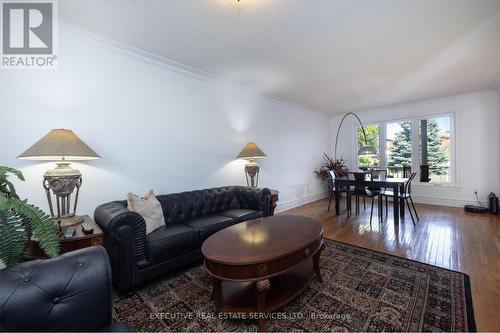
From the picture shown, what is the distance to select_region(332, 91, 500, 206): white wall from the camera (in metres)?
4.51

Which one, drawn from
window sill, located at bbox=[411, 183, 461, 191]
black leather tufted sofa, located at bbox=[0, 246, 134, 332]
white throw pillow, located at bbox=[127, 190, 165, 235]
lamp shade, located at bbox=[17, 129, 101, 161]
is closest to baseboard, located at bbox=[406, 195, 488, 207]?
window sill, located at bbox=[411, 183, 461, 191]

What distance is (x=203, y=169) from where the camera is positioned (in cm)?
351

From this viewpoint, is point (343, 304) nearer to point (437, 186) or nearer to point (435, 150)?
point (437, 186)

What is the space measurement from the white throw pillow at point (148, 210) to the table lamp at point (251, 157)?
1.69 m

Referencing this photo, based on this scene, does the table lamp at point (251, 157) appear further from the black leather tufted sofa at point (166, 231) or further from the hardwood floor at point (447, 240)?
the hardwood floor at point (447, 240)

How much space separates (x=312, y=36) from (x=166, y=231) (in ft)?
9.03

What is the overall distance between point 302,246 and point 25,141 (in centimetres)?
281

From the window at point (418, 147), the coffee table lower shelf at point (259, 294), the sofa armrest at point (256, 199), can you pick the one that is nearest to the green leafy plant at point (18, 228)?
the coffee table lower shelf at point (259, 294)

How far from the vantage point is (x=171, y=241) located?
85.3 inches

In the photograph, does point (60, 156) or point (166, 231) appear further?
point (166, 231)

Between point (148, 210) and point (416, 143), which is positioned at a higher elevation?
point (416, 143)

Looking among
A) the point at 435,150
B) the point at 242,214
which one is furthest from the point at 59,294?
the point at 435,150

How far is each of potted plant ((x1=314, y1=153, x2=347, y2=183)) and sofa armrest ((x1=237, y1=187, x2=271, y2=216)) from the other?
336cm

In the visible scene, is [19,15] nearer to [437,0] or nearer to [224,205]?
[224,205]
